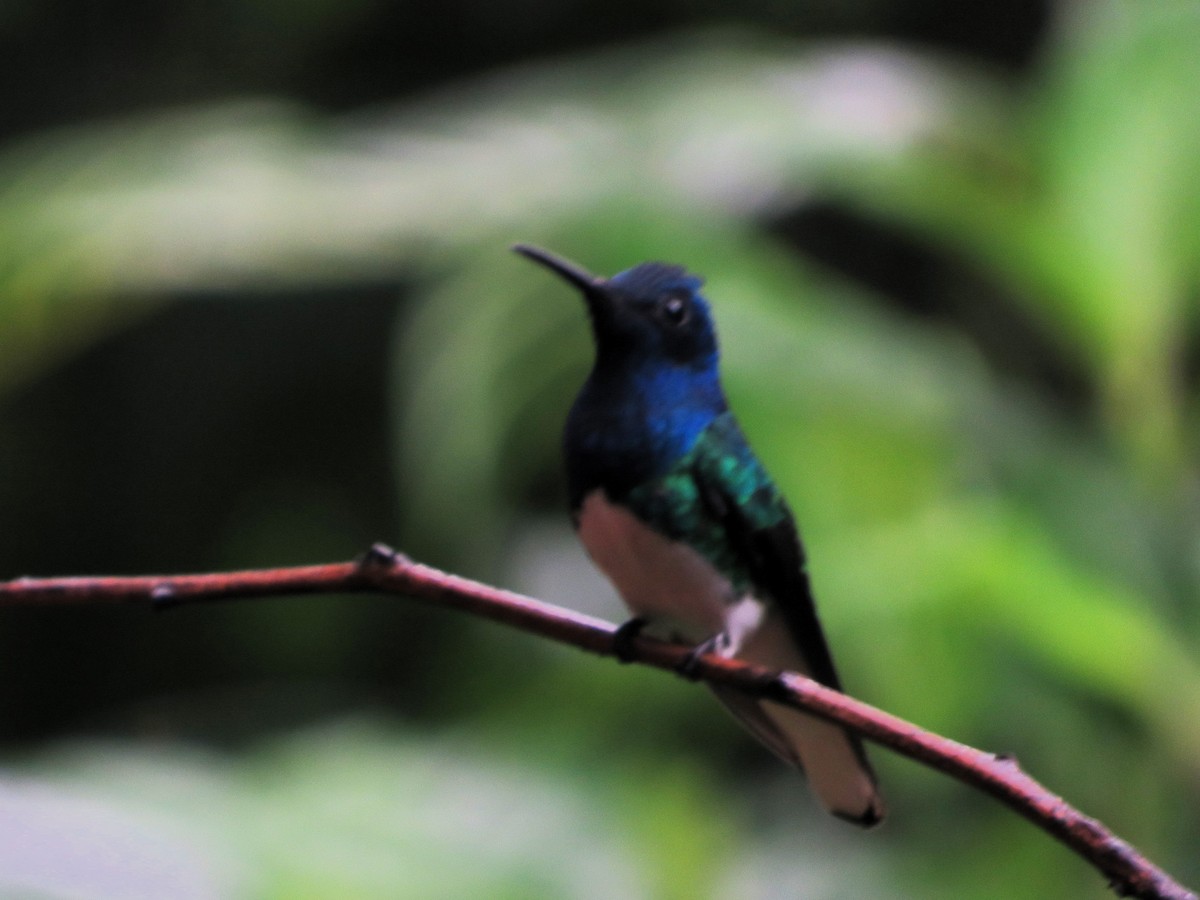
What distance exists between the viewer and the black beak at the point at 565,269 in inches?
30.3

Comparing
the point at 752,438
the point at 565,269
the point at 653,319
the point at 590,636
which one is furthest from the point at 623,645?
the point at 752,438

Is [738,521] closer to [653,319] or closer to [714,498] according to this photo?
[714,498]

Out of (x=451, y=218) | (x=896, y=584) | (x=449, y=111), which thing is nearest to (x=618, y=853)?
(x=896, y=584)

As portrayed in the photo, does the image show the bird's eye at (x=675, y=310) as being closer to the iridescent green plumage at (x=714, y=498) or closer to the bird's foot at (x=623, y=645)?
the iridescent green plumage at (x=714, y=498)

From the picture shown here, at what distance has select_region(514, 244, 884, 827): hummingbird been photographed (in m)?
1.02

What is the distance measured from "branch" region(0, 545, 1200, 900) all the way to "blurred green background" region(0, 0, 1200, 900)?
56 cm

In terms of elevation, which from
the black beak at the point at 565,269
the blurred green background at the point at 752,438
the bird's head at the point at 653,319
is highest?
the black beak at the point at 565,269

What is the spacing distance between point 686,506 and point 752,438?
557mm

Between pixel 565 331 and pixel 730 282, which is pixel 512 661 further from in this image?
pixel 730 282

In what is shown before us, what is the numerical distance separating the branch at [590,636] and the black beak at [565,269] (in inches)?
6.6

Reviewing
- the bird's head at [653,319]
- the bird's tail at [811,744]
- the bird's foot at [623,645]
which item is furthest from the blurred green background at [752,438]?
the bird's foot at [623,645]

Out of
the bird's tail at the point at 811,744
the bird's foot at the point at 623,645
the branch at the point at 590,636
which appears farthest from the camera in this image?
the bird's tail at the point at 811,744

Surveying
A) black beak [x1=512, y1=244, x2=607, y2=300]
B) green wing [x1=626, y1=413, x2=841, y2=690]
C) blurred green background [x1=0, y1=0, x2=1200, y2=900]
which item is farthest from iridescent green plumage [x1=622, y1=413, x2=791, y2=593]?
blurred green background [x1=0, y1=0, x2=1200, y2=900]

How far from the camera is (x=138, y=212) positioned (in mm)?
1920
